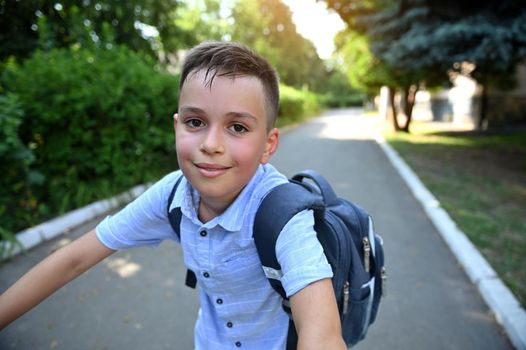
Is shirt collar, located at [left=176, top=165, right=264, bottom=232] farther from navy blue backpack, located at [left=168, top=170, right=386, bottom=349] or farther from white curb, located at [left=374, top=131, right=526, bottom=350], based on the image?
white curb, located at [left=374, top=131, right=526, bottom=350]

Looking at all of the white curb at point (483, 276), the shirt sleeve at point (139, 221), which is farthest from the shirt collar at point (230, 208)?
the white curb at point (483, 276)

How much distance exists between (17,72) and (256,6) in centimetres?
3226

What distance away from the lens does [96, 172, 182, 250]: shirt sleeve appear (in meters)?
1.54

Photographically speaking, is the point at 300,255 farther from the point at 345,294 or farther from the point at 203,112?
the point at 203,112

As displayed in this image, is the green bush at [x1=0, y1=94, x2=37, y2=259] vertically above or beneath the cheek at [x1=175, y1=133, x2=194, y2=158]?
beneath

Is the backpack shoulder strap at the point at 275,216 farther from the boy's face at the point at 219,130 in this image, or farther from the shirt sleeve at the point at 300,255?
the boy's face at the point at 219,130

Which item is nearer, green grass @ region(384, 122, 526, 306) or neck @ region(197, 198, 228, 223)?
neck @ region(197, 198, 228, 223)

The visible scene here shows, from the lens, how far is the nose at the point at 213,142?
1213 millimetres

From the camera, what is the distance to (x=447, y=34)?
8.84 meters

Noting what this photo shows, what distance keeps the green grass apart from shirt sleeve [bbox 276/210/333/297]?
2746mm

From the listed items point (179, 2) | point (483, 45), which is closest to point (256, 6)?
point (179, 2)

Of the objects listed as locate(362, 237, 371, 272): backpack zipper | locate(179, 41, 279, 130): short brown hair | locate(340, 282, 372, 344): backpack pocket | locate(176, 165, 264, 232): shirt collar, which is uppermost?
locate(179, 41, 279, 130): short brown hair

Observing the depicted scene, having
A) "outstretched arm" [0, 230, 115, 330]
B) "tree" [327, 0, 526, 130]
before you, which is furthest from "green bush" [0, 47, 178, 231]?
"tree" [327, 0, 526, 130]

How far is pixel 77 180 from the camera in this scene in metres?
5.75
